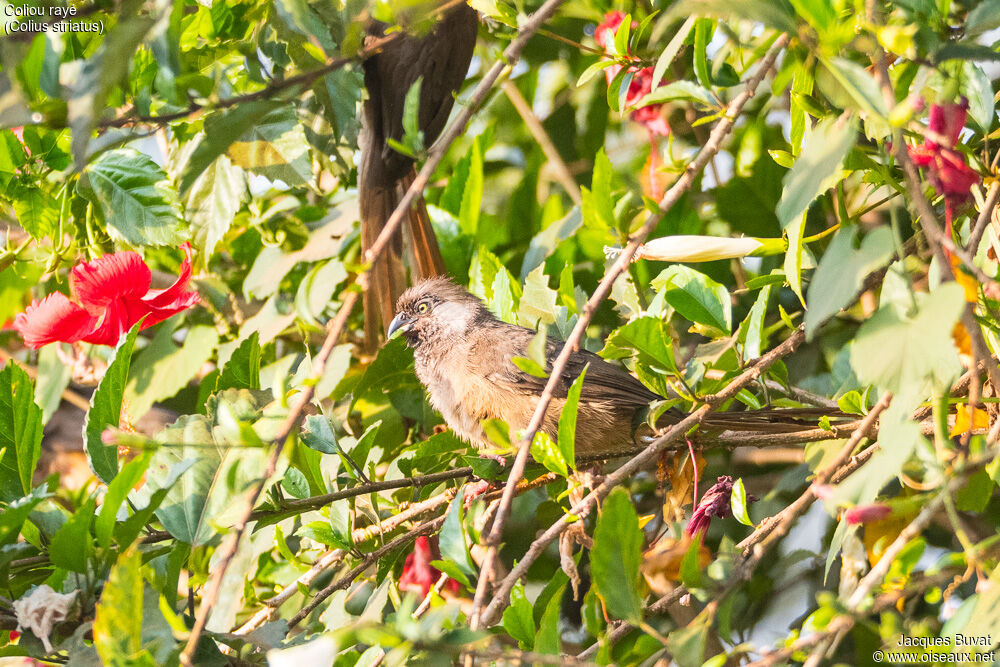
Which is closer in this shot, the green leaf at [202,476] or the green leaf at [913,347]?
the green leaf at [913,347]

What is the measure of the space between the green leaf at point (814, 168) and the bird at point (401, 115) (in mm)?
1694

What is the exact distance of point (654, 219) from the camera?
5.51 ft

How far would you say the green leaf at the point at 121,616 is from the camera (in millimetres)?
1429

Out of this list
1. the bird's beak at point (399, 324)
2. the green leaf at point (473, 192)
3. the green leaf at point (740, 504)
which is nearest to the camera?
the green leaf at point (740, 504)

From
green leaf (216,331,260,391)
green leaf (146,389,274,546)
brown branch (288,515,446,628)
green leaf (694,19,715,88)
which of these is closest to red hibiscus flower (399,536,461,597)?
brown branch (288,515,446,628)

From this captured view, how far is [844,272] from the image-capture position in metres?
1.30

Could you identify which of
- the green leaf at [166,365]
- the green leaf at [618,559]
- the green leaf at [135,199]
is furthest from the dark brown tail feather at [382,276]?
the green leaf at [618,559]

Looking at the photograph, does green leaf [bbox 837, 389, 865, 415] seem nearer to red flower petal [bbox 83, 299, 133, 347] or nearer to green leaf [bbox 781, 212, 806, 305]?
green leaf [bbox 781, 212, 806, 305]

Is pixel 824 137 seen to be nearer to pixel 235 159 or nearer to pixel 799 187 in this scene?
pixel 799 187

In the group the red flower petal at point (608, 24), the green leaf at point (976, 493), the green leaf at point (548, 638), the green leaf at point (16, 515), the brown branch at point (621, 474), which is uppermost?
the red flower petal at point (608, 24)

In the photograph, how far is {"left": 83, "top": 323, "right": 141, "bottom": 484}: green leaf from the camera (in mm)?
2012

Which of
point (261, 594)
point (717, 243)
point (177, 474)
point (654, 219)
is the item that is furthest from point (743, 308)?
point (177, 474)

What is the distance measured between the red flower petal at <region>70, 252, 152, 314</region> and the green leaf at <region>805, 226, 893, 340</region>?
6.31 feet

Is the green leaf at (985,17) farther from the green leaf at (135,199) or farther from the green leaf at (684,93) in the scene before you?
the green leaf at (135,199)
